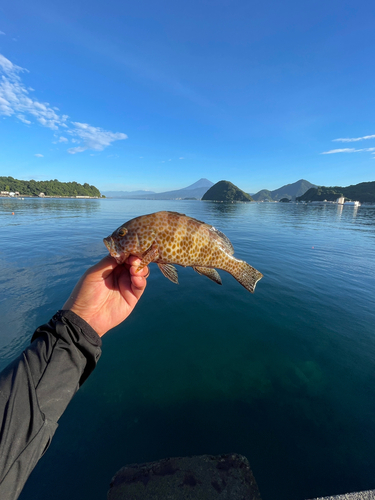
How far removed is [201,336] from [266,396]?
11.7 feet

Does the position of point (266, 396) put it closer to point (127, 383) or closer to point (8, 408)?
point (127, 383)

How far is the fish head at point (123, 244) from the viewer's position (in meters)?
4.36

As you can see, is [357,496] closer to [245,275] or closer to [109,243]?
[245,275]

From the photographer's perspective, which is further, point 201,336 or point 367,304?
point 367,304

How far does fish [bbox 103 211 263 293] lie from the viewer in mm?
4426

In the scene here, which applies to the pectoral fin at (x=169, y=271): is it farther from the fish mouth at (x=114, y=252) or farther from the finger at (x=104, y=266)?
the finger at (x=104, y=266)

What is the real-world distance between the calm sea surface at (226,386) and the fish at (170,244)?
4.90 metres


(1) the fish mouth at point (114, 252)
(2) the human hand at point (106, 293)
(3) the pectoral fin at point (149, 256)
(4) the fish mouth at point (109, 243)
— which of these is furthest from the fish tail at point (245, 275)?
(4) the fish mouth at point (109, 243)

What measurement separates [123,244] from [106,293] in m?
1.09

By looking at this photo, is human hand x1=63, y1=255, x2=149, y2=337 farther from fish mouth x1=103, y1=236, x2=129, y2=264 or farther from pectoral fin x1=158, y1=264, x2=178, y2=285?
pectoral fin x1=158, y1=264, x2=178, y2=285

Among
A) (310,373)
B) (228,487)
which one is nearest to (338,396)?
(310,373)

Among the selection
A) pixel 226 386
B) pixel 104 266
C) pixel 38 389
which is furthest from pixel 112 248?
pixel 226 386

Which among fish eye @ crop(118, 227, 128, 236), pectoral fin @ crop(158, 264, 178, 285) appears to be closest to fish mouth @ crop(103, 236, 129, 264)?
fish eye @ crop(118, 227, 128, 236)

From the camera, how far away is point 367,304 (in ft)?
41.6
